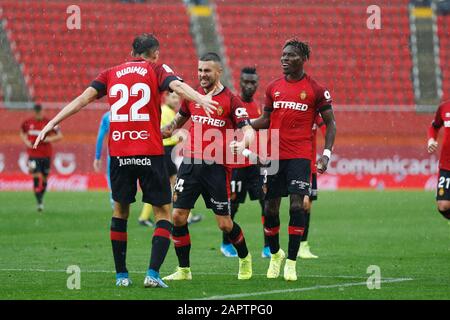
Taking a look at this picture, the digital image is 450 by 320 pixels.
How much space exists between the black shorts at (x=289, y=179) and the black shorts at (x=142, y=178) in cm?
177

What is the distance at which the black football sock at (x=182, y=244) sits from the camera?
1127 centimetres

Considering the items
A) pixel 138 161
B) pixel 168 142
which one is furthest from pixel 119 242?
pixel 168 142

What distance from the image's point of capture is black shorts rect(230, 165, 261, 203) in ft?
49.3

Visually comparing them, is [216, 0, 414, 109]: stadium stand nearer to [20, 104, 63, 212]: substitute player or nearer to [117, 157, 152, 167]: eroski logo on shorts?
[20, 104, 63, 212]: substitute player

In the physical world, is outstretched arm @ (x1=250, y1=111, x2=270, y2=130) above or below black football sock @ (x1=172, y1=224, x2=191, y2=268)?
above

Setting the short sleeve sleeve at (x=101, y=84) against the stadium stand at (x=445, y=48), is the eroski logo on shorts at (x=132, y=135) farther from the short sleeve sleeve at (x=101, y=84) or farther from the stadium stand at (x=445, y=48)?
the stadium stand at (x=445, y=48)

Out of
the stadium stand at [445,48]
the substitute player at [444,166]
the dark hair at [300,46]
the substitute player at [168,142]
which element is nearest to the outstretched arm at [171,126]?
the dark hair at [300,46]

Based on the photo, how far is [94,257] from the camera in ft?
45.4

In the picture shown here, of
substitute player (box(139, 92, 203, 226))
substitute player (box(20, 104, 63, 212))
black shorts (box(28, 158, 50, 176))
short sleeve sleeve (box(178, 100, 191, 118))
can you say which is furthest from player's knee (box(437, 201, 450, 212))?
black shorts (box(28, 158, 50, 176))

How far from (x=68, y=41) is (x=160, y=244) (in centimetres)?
2493

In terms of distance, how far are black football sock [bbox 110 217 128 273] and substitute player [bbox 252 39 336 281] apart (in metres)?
1.94
